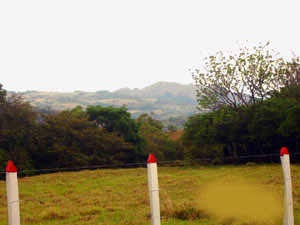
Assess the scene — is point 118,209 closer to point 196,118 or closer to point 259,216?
point 259,216

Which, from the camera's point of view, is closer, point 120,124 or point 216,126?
point 216,126

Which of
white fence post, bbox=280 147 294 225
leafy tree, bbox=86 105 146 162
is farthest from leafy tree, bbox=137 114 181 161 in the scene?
white fence post, bbox=280 147 294 225

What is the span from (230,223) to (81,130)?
34.4 m

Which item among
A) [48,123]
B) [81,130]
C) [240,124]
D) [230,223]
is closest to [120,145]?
[81,130]

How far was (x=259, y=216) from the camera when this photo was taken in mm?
7766

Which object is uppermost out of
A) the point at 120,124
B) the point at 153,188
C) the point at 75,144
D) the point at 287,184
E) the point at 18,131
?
the point at 120,124

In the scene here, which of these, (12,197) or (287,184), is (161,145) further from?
(12,197)

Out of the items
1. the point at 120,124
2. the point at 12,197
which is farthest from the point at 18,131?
the point at 12,197

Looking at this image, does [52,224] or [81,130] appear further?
[81,130]

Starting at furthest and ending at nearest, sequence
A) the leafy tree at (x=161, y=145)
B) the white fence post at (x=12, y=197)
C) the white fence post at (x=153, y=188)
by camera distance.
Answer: the leafy tree at (x=161, y=145) < the white fence post at (x=153, y=188) < the white fence post at (x=12, y=197)

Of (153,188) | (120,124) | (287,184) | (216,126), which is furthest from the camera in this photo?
(120,124)

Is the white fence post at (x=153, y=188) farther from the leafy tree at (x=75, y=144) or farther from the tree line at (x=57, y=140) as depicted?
the leafy tree at (x=75, y=144)

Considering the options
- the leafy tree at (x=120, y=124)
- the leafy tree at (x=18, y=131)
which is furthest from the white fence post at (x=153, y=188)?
the leafy tree at (x=120, y=124)

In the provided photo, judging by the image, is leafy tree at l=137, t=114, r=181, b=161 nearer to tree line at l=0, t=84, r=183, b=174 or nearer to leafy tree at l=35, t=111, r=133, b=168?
tree line at l=0, t=84, r=183, b=174
